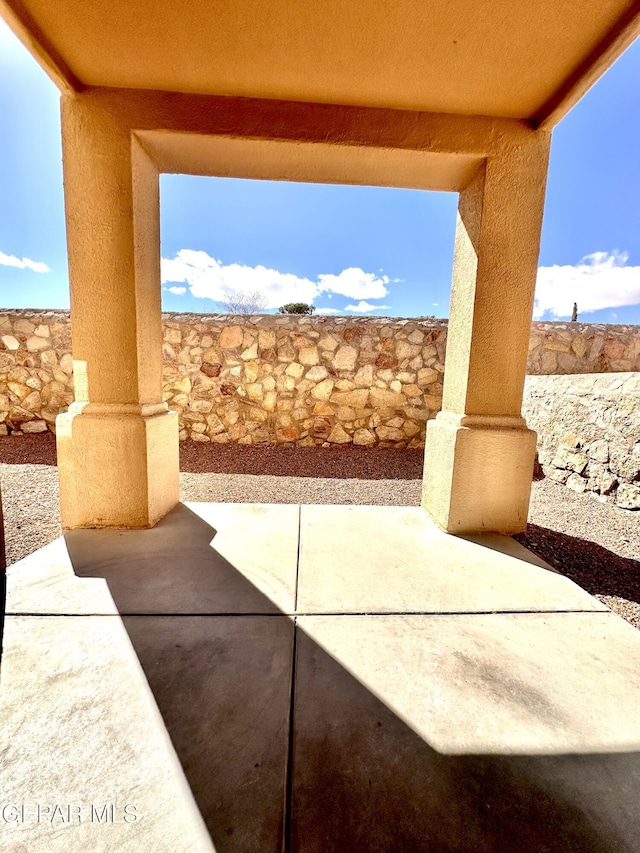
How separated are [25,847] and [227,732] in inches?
15.9

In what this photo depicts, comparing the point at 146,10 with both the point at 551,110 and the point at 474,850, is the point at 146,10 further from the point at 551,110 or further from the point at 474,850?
the point at 474,850

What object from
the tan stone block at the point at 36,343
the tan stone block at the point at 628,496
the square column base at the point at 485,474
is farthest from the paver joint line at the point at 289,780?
the tan stone block at the point at 36,343

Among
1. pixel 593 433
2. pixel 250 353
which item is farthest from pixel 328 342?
pixel 593 433

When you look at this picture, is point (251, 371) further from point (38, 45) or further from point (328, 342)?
point (38, 45)

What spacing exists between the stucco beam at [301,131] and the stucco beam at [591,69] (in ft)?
0.38

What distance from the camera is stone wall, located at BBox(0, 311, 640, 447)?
16.5 feet

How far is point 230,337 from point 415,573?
168 inches

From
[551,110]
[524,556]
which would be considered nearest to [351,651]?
[524,556]

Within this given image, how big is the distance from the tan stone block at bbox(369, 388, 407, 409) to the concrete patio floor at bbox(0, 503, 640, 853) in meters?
3.56

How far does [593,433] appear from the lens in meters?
3.51

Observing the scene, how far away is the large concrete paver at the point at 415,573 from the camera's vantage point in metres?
1.49

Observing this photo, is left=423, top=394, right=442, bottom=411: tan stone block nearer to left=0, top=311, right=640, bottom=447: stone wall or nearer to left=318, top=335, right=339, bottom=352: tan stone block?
left=0, top=311, right=640, bottom=447: stone wall

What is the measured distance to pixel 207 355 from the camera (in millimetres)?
5086

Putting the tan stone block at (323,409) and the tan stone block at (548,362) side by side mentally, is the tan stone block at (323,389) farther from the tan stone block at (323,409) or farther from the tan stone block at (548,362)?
the tan stone block at (548,362)
